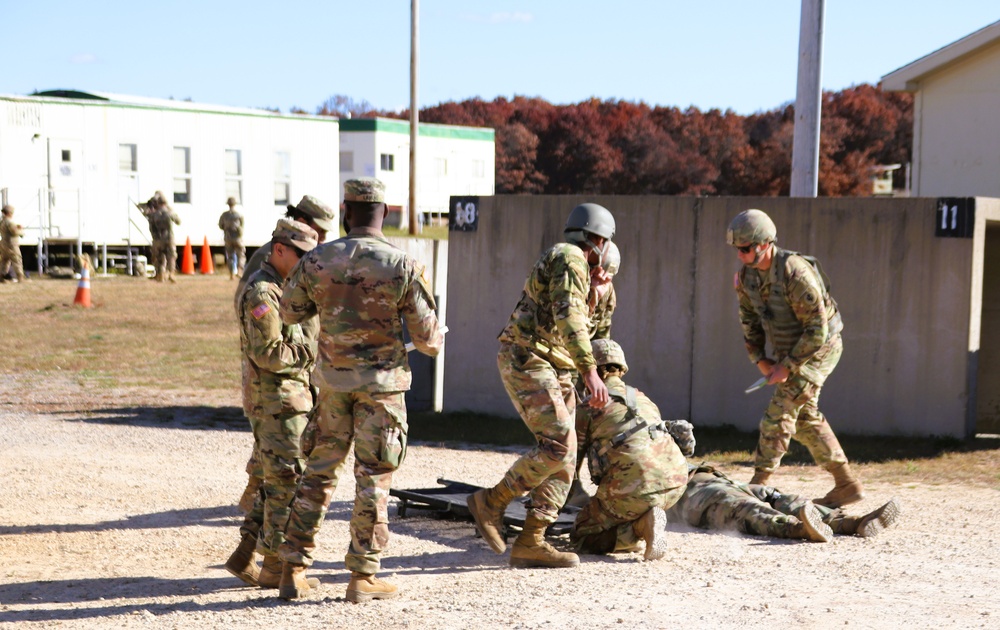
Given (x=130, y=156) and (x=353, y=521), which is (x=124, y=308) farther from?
(x=353, y=521)

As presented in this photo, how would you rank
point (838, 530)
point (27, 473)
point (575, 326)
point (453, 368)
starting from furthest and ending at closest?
point (453, 368) < point (27, 473) < point (838, 530) < point (575, 326)

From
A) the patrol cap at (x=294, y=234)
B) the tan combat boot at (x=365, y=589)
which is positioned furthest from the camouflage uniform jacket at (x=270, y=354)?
the tan combat boot at (x=365, y=589)

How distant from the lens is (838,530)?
7.30m

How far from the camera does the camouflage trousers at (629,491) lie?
262 inches

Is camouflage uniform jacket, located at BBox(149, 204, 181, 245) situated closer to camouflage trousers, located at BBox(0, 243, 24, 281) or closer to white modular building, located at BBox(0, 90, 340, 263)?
camouflage trousers, located at BBox(0, 243, 24, 281)

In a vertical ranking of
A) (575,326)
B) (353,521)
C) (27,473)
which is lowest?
(27,473)

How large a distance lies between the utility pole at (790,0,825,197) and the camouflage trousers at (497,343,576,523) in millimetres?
6821

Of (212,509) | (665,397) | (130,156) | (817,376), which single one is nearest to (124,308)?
(130,156)

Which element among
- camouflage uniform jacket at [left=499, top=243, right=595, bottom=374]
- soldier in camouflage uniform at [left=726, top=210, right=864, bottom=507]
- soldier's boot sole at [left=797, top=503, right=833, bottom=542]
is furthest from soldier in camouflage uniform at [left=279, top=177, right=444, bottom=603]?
soldier in camouflage uniform at [left=726, top=210, right=864, bottom=507]

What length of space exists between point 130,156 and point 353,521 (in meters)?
24.0

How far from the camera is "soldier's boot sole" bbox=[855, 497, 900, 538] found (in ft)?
23.5

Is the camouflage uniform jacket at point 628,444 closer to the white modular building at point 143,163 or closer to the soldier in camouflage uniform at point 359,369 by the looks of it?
the soldier in camouflage uniform at point 359,369

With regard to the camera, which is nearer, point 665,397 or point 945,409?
point 945,409

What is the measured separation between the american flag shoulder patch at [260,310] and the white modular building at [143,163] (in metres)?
22.0
